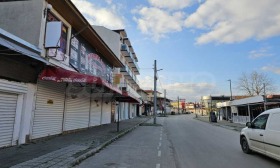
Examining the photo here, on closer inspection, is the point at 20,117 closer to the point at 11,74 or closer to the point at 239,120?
the point at 11,74

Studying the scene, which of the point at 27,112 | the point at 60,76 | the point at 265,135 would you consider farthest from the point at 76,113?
the point at 265,135

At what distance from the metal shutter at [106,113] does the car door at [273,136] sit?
58.3 ft

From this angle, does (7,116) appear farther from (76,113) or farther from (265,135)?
(265,135)

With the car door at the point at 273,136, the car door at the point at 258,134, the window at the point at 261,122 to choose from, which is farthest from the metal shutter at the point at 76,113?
the car door at the point at 273,136

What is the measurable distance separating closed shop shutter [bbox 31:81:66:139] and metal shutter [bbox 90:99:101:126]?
20.6 ft

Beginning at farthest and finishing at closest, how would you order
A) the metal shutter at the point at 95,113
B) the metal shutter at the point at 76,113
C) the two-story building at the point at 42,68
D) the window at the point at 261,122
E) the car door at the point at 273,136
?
1. the metal shutter at the point at 95,113
2. the metal shutter at the point at 76,113
3. the two-story building at the point at 42,68
4. the window at the point at 261,122
5. the car door at the point at 273,136

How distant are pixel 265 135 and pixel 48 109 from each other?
9.96 m

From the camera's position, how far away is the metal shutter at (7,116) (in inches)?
388

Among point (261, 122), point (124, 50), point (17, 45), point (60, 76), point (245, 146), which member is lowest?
point (245, 146)

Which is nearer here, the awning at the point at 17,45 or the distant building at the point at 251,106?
the awning at the point at 17,45

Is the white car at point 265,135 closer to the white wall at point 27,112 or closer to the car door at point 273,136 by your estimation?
the car door at point 273,136

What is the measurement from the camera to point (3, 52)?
30.0 feet

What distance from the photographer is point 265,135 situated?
8.90 meters

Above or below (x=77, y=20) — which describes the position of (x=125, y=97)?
below
